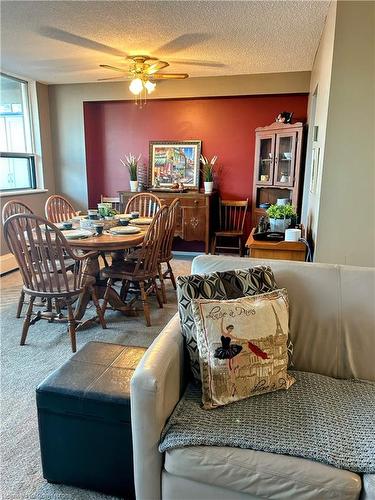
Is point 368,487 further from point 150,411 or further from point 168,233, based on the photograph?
point 168,233

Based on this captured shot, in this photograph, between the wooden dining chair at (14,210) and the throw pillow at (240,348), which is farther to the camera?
the wooden dining chair at (14,210)

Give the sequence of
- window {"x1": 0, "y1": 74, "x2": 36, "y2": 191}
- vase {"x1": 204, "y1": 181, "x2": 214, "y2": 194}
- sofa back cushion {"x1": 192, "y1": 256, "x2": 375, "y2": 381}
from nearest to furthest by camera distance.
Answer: sofa back cushion {"x1": 192, "y1": 256, "x2": 375, "y2": 381}, window {"x1": 0, "y1": 74, "x2": 36, "y2": 191}, vase {"x1": 204, "y1": 181, "x2": 214, "y2": 194}

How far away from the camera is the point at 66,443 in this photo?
58.4 inches

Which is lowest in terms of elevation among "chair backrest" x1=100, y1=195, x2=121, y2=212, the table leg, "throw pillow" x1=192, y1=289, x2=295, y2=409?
the table leg

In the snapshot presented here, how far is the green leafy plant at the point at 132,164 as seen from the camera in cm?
525

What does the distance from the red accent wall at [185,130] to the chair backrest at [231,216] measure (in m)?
0.16

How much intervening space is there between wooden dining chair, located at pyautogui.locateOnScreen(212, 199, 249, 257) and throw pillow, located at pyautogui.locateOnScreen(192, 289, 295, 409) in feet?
12.0

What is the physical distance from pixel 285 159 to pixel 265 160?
317mm

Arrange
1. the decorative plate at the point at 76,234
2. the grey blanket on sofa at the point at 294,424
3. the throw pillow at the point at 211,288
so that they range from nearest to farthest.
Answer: the grey blanket on sofa at the point at 294,424 → the throw pillow at the point at 211,288 → the decorative plate at the point at 76,234

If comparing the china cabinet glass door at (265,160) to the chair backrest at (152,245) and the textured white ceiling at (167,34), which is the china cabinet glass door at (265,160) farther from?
the chair backrest at (152,245)

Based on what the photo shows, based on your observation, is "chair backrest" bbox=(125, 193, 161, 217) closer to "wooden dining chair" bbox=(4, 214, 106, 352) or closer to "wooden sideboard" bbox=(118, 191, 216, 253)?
"wooden sideboard" bbox=(118, 191, 216, 253)

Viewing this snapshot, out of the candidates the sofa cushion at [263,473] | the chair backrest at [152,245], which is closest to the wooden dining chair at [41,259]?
the chair backrest at [152,245]

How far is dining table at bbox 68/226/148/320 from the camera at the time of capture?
110 inches

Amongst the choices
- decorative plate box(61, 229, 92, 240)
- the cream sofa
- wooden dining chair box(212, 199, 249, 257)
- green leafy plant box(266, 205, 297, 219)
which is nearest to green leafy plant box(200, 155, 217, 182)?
wooden dining chair box(212, 199, 249, 257)
